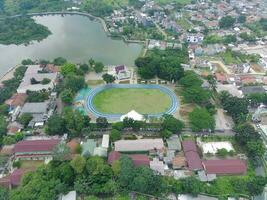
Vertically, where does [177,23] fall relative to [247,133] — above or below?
below

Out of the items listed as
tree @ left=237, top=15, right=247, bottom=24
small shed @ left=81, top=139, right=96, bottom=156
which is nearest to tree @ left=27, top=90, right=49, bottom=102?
small shed @ left=81, top=139, right=96, bottom=156

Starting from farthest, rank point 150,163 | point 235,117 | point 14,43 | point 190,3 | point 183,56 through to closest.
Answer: point 190,3 → point 14,43 → point 183,56 → point 235,117 → point 150,163

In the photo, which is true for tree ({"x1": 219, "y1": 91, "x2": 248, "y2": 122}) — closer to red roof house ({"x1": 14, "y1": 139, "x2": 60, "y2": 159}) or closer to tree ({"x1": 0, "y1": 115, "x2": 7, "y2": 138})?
red roof house ({"x1": 14, "y1": 139, "x2": 60, "y2": 159})

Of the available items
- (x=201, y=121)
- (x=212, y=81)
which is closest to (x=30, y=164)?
(x=201, y=121)

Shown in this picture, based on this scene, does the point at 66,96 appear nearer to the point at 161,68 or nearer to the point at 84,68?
the point at 84,68

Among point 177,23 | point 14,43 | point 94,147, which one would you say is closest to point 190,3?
point 177,23

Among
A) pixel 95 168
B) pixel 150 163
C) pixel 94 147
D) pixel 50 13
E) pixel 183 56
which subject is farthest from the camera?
pixel 50 13

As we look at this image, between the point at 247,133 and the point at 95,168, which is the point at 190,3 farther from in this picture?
the point at 95,168
